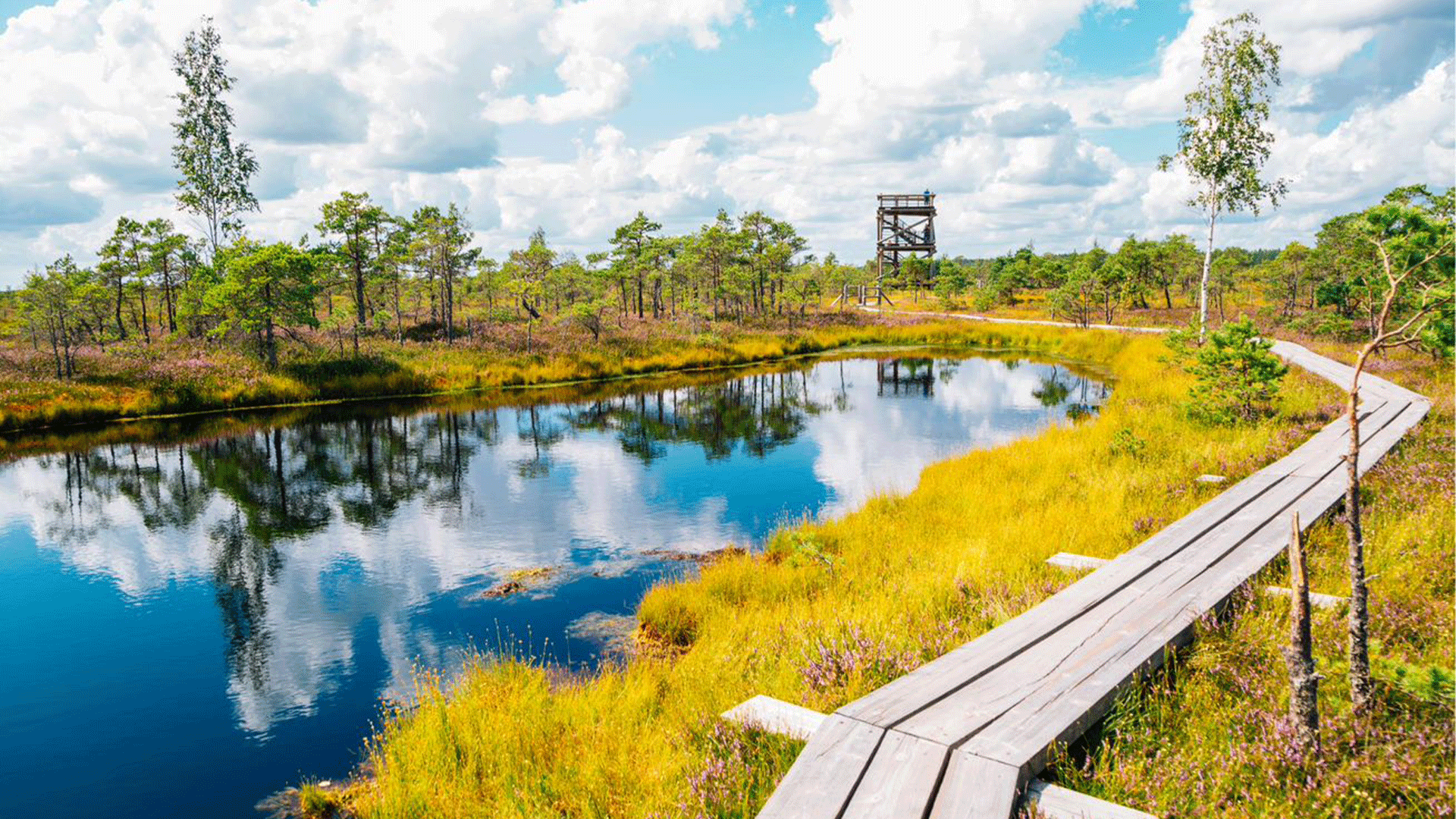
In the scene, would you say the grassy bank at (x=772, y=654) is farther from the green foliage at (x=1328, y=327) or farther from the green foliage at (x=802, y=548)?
the green foliage at (x=1328, y=327)

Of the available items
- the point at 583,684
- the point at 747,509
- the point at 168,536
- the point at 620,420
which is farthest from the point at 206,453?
the point at 583,684

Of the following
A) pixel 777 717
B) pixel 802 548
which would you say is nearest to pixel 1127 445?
pixel 802 548

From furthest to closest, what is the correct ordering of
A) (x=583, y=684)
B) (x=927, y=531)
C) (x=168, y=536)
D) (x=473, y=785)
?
(x=168, y=536) → (x=927, y=531) → (x=583, y=684) → (x=473, y=785)

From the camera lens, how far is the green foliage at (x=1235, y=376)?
14.4 meters

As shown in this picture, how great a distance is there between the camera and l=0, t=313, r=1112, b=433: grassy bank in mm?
25828

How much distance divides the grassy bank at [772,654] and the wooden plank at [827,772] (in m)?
0.51

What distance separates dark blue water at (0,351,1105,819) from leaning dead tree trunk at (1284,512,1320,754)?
685 centimetres

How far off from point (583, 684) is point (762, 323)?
47.5 m

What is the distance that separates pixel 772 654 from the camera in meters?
6.87

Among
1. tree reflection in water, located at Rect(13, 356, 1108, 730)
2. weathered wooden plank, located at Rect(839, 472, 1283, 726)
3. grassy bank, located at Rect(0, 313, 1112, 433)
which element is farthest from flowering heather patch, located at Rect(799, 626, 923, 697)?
grassy bank, located at Rect(0, 313, 1112, 433)

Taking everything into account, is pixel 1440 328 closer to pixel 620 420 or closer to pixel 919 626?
pixel 919 626

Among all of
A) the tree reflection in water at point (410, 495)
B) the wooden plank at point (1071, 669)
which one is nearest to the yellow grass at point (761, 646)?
the wooden plank at point (1071, 669)

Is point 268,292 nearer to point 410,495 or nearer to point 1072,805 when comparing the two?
point 410,495

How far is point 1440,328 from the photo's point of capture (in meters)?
4.57
